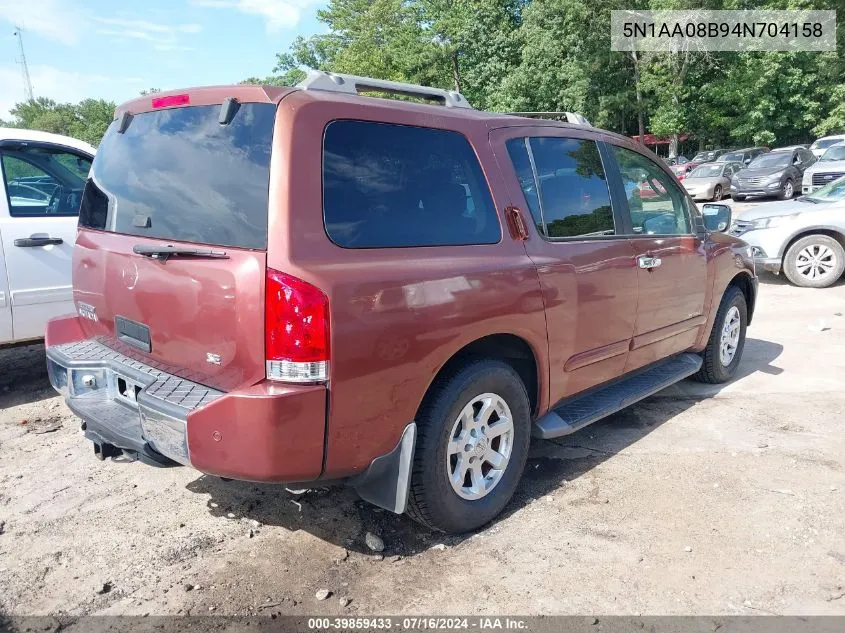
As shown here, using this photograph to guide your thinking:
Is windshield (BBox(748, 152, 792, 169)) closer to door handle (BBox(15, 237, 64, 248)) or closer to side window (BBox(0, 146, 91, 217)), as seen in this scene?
side window (BBox(0, 146, 91, 217))

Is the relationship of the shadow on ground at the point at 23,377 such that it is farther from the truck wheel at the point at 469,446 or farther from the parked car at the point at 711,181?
the parked car at the point at 711,181

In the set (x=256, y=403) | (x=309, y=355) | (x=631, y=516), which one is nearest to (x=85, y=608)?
(x=256, y=403)

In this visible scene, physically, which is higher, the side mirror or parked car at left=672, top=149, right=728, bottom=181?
parked car at left=672, top=149, right=728, bottom=181

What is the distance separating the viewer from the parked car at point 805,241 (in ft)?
28.2

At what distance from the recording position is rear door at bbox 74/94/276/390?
93.4 inches

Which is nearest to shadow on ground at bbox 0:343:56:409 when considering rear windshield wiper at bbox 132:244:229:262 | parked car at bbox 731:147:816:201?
rear windshield wiper at bbox 132:244:229:262

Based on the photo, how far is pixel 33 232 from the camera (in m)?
4.77

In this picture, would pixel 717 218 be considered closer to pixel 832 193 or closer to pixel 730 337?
pixel 730 337

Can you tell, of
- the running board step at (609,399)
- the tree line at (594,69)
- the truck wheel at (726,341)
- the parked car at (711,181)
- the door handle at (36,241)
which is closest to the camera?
the running board step at (609,399)

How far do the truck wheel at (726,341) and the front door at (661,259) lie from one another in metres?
0.40

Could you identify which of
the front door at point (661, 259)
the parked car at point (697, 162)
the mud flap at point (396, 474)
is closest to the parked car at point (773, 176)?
the parked car at point (697, 162)

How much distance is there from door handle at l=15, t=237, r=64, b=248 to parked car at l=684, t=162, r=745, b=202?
21475 millimetres

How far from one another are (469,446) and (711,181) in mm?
22947

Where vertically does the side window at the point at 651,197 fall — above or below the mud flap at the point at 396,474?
above
